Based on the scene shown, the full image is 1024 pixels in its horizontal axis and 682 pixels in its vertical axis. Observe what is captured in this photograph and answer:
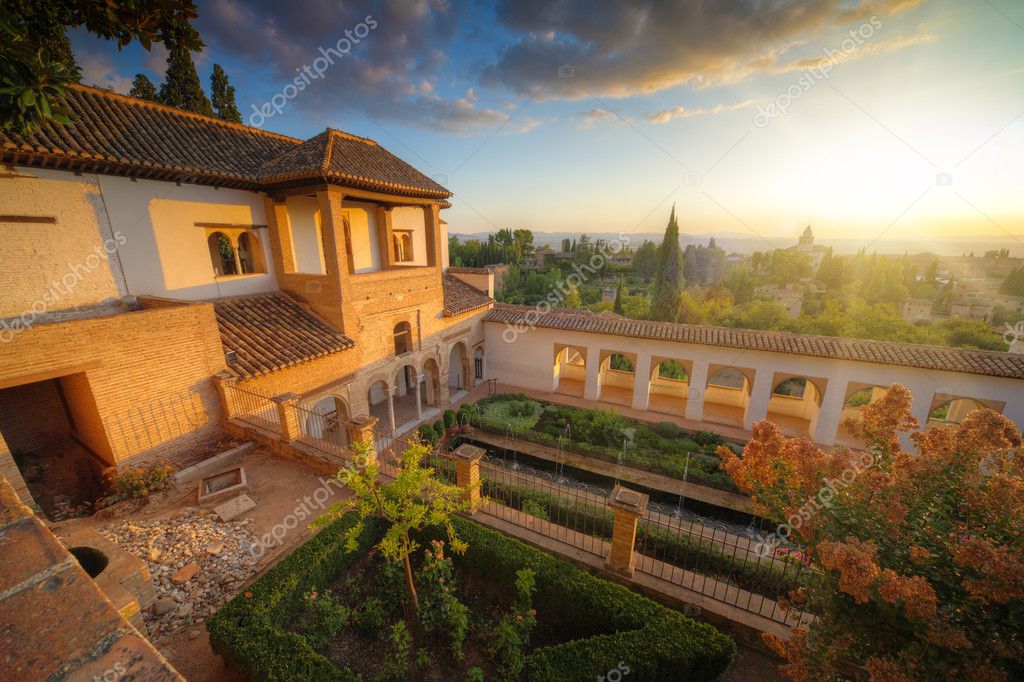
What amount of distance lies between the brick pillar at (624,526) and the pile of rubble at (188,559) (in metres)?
5.16

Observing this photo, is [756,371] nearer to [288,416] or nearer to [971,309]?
[288,416]

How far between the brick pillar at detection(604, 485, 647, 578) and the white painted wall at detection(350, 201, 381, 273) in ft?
37.1

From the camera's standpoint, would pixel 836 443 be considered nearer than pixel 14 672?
No

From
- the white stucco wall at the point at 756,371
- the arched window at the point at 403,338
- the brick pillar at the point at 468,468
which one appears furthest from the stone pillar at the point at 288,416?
the white stucco wall at the point at 756,371

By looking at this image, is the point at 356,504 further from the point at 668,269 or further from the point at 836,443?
the point at 668,269

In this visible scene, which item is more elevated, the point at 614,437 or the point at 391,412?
the point at 391,412

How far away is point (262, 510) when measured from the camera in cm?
673

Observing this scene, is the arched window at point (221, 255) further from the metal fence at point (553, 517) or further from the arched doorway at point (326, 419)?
the metal fence at point (553, 517)

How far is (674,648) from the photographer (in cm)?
434

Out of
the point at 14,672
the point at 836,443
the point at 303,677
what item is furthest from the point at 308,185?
the point at 836,443

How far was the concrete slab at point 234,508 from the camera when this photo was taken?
6473 millimetres

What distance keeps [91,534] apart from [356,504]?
3.47 meters

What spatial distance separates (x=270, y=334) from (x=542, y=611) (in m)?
8.89

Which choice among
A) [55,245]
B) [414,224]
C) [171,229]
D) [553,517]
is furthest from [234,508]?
[414,224]
